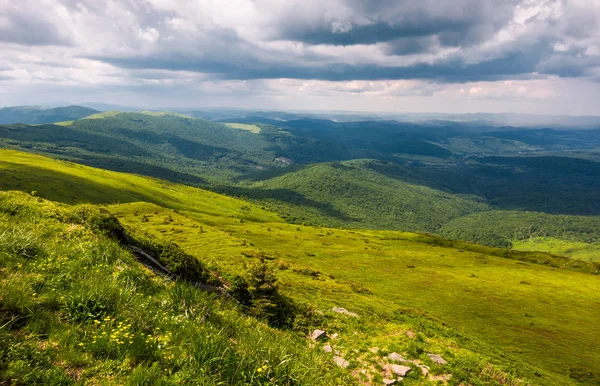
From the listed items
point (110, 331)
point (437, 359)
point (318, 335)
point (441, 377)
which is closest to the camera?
point (110, 331)

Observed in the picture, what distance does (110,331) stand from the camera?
7285mm

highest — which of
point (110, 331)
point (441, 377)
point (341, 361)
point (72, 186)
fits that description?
point (110, 331)

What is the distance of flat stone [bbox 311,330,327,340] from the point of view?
21056 mm

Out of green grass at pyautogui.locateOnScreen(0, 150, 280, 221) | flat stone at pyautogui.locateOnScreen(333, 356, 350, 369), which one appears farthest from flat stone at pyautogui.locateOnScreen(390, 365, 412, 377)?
green grass at pyautogui.locateOnScreen(0, 150, 280, 221)

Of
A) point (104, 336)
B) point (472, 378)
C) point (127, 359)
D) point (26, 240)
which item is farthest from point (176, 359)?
point (472, 378)

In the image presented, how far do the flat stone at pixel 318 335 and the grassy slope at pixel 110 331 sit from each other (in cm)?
1138

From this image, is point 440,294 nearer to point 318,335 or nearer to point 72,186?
point 318,335

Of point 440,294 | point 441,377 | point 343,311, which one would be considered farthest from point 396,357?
point 440,294

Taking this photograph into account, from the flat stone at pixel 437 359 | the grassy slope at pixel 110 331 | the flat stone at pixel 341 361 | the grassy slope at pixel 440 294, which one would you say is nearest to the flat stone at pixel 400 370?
the grassy slope at pixel 440 294

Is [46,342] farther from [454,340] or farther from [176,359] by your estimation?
Result: [454,340]

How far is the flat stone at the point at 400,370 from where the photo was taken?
18.3m

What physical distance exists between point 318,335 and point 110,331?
16.6 metres

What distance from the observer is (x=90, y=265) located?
10703 millimetres

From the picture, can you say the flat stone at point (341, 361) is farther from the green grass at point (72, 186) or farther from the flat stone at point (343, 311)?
the green grass at point (72, 186)
